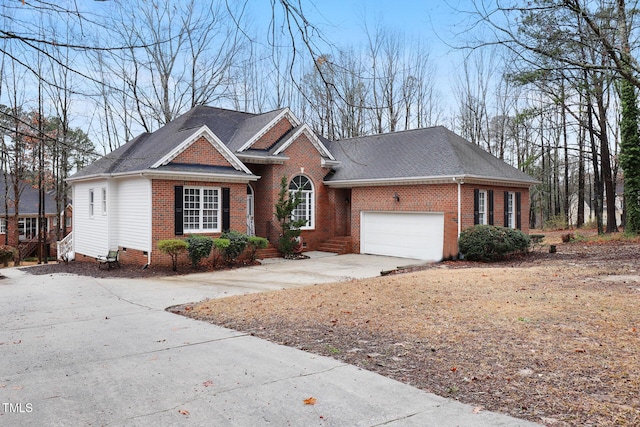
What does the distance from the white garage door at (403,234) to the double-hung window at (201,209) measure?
701cm

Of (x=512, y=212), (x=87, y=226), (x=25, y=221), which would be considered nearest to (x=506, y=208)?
(x=512, y=212)

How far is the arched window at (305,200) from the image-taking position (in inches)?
878

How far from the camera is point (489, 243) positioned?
17203mm

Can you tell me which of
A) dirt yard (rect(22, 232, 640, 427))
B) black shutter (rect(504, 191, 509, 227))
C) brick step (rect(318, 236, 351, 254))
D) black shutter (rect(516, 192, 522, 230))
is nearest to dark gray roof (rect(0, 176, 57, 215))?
brick step (rect(318, 236, 351, 254))

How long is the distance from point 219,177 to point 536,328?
13.5m

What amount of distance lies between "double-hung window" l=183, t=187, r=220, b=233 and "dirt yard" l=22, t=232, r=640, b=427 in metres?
7.51

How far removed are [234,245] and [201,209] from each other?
6.33 feet

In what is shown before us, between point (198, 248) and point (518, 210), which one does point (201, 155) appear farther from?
point (518, 210)

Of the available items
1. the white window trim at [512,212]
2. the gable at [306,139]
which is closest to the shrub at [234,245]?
the gable at [306,139]

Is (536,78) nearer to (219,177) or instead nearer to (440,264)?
(440,264)

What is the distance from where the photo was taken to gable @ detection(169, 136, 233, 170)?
1769 centimetres

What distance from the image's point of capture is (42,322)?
28.3 ft

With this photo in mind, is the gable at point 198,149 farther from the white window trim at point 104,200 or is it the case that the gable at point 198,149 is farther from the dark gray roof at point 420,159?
the dark gray roof at point 420,159

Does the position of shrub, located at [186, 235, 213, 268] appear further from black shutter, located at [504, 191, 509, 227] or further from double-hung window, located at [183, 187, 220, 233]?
black shutter, located at [504, 191, 509, 227]
